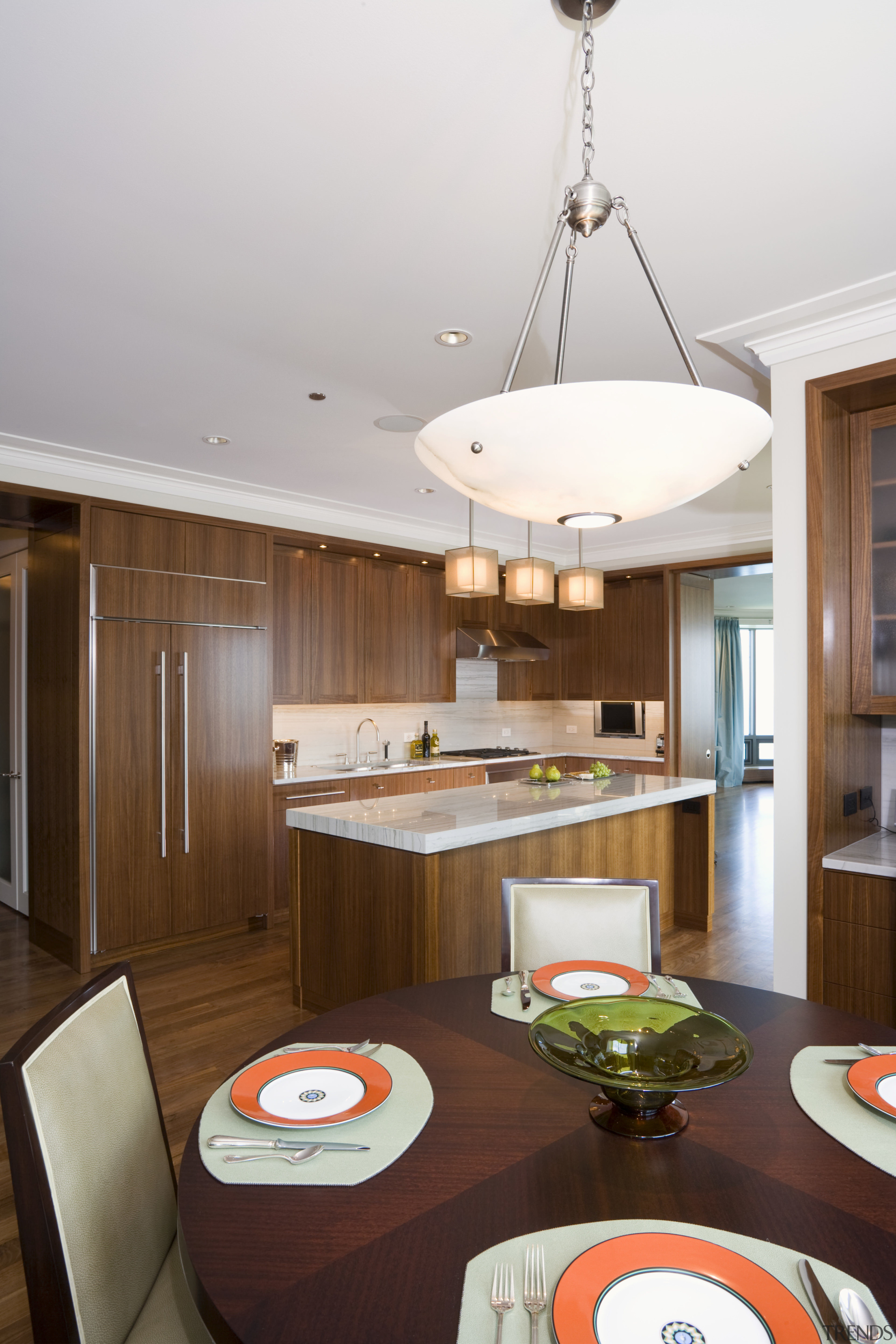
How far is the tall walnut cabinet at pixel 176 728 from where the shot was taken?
4.10m

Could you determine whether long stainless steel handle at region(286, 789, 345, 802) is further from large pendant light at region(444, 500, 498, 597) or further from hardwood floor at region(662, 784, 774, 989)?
hardwood floor at region(662, 784, 774, 989)

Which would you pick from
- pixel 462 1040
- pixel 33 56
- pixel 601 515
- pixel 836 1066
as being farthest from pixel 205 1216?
pixel 33 56

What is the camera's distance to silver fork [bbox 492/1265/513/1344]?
32.0 inches

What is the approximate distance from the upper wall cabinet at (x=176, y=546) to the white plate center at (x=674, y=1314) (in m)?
4.02

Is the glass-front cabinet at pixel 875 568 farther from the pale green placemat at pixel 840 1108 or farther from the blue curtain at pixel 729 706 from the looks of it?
the blue curtain at pixel 729 706

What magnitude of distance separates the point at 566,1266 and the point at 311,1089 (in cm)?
52

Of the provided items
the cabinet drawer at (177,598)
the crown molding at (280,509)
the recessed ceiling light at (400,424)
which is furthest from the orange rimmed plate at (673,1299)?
the crown molding at (280,509)

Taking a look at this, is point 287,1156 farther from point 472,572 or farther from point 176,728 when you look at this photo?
point 176,728

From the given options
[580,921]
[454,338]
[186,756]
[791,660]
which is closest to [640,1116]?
[580,921]

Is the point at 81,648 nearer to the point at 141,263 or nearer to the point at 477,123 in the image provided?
the point at 141,263

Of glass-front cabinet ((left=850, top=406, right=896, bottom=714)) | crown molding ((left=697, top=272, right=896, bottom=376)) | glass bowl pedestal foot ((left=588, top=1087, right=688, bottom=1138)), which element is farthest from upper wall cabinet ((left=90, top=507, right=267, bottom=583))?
glass bowl pedestal foot ((left=588, top=1087, right=688, bottom=1138))

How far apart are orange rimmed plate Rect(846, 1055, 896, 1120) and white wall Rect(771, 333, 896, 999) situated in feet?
4.52

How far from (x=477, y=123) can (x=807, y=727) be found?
2.02 meters

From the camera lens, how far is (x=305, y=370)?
10.0 ft
